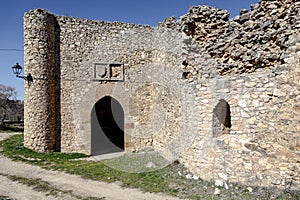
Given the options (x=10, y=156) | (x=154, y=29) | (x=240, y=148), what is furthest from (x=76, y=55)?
(x=240, y=148)

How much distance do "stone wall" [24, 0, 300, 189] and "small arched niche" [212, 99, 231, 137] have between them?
0.02 m

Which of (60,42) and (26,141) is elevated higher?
(60,42)

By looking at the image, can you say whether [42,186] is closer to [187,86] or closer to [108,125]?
[187,86]

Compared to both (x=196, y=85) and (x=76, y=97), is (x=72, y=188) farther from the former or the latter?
(x=76, y=97)

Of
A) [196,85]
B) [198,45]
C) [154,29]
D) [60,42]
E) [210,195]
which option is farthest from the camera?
[154,29]

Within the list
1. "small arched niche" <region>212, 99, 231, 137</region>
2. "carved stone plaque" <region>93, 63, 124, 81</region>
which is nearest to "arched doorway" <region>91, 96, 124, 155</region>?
"carved stone plaque" <region>93, 63, 124, 81</region>

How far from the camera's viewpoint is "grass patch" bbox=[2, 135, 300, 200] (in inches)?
176

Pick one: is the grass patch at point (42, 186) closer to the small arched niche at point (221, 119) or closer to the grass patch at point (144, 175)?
the grass patch at point (144, 175)

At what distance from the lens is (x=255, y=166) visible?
15.3 feet

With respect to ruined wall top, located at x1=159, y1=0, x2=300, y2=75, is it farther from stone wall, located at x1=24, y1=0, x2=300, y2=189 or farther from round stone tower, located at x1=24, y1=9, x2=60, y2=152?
round stone tower, located at x1=24, y1=9, x2=60, y2=152

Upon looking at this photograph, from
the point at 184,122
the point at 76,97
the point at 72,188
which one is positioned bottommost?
the point at 72,188

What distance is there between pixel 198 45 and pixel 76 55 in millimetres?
4488

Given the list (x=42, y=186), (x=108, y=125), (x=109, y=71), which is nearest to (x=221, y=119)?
(x=42, y=186)

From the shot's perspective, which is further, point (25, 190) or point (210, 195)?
point (25, 190)
